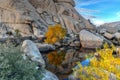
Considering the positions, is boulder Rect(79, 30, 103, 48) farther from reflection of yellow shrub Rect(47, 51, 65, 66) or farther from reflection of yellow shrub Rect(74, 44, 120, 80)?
reflection of yellow shrub Rect(74, 44, 120, 80)

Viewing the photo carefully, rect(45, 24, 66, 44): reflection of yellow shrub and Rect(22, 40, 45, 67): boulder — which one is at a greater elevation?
Rect(22, 40, 45, 67): boulder

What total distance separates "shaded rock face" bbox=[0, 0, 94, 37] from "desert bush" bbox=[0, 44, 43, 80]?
132 ft

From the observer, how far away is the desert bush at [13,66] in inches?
311

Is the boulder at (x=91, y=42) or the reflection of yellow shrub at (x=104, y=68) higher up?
the reflection of yellow shrub at (x=104, y=68)

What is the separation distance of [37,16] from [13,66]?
48.8 m

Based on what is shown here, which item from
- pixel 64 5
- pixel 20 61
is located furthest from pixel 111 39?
pixel 20 61

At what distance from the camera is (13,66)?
26.9 feet

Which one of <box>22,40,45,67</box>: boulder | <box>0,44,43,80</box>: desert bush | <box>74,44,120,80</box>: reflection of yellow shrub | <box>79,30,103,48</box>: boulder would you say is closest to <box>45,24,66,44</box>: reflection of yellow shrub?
<box>79,30,103,48</box>: boulder

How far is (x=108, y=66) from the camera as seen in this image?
936cm

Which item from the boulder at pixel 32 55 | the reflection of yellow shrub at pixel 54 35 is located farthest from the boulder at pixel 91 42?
Result: the boulder at pixel 32 55

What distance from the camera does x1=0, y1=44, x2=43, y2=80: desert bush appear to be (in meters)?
7.90

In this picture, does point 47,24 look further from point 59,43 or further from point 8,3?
point 59,43

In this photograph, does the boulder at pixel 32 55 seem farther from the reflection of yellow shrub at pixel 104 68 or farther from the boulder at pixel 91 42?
the boulder at pixel 91 42

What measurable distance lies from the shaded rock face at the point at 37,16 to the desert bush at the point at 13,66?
40.1 meters
